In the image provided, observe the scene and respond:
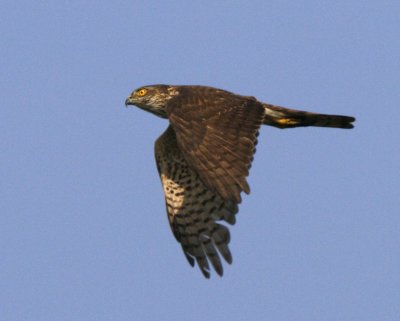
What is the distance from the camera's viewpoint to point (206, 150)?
12.0 meters

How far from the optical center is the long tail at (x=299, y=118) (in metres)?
14.0

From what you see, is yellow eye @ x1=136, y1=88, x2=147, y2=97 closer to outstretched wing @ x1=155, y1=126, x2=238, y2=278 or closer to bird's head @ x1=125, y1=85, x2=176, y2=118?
bird's head @ x1=125, y1=85, x2=176, y2=118

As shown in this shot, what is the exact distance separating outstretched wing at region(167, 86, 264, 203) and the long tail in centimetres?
58

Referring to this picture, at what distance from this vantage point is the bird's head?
47.6 ft

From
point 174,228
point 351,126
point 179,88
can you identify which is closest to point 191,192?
point 174,228

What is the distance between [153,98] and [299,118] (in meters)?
2.00

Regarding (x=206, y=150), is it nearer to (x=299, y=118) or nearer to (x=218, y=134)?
(x=218, y=134)

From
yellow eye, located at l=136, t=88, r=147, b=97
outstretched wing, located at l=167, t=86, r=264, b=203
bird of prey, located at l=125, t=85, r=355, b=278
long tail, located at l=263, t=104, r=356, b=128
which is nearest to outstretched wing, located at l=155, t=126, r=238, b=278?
bird of prey, located at l=125, t=85, r=355, b=278

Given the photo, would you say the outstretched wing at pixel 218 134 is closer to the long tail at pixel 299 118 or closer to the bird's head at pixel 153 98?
the long tail at pixel 299 118

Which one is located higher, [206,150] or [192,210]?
[206,150]

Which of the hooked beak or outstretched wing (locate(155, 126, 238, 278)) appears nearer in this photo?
outstretched wing (locate(155, 126, 238, 278))

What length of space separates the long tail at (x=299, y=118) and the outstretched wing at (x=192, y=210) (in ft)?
4.20

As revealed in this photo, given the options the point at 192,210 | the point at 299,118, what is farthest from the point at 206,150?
the point at 192,210

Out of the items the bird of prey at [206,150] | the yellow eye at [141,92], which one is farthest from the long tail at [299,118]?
the yellow eye at [141,92]
